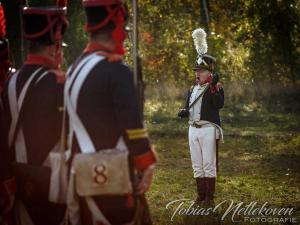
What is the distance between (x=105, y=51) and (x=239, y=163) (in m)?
8.29

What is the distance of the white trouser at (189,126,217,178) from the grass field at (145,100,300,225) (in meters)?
0.60

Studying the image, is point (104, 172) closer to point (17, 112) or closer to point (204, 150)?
point (17, 112)

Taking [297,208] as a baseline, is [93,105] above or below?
above

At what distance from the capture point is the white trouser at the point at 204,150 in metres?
8.21

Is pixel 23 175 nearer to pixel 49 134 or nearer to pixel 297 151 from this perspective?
pixel 49 134

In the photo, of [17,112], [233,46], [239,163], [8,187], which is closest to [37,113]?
[17,112]

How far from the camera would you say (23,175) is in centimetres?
439

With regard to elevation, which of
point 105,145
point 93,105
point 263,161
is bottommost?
point 263,161

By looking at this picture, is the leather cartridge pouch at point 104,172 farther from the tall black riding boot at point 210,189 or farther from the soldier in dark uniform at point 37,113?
the tall black riding boot at point 210,189

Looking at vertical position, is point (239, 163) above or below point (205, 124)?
below

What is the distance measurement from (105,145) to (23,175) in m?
0.87

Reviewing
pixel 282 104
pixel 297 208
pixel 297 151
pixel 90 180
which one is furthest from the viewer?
pixel 282 104

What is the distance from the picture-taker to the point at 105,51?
3.99 meters

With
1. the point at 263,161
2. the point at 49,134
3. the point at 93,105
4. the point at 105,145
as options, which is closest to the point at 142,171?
the point at 105,145
